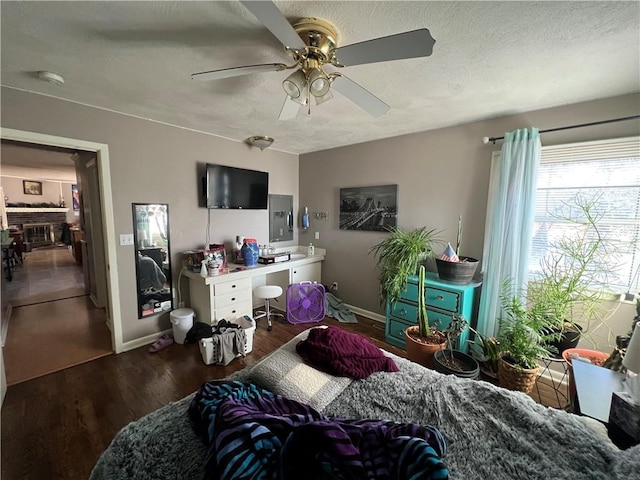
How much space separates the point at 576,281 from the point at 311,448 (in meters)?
2.26

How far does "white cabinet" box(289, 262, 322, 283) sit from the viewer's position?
3483 millimetres

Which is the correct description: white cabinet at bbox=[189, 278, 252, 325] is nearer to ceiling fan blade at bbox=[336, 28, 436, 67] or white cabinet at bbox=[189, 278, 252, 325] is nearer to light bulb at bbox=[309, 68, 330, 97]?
light bulb at bbox=[309, 68, 330, 97]

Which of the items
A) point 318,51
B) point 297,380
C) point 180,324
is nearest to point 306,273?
point 180,324

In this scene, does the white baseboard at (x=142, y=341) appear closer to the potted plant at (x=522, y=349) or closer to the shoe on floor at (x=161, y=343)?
the shoe on floor at (x=161, y=343)

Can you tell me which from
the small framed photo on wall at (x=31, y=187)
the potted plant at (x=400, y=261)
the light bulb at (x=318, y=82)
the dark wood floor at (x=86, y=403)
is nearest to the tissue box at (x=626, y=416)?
the potted plant at (x=400, y=261)

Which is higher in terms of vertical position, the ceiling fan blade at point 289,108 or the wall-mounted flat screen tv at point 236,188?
the ceiling fan blade at point 289,108

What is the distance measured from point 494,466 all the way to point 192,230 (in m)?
3.11

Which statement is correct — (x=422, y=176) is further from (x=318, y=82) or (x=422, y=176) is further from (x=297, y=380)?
(x=297, y=380)

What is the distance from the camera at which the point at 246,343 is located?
8.08 ft

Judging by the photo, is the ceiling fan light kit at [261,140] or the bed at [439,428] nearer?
the bed at [439,428]

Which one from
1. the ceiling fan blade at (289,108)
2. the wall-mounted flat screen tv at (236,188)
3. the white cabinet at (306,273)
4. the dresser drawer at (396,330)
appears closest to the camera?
the ceiling fan blade at (289,108)

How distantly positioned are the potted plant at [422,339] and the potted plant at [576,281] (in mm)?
782

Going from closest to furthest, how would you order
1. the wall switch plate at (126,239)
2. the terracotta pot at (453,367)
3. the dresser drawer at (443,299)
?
the terracotta pot at (453,367)
the dresser drawer at (443,299)
the wall switch plate at (126,239)

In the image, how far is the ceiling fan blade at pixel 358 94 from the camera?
55.6 inches
